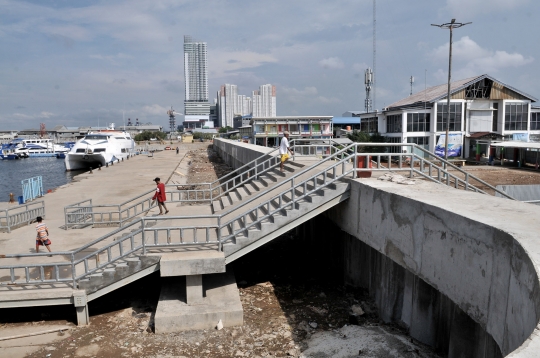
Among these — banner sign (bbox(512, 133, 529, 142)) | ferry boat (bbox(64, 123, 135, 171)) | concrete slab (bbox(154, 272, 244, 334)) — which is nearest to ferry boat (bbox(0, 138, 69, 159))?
ferry boat (bbox(64, 123, 135, 171))

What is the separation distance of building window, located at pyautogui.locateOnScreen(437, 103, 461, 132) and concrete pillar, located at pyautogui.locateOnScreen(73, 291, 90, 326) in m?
42.0

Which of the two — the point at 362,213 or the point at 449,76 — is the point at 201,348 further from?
the point at 449,76

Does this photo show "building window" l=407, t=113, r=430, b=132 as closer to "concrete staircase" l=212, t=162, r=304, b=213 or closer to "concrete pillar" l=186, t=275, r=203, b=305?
"concrete staircase" l=212, t=162, r=304, b=213

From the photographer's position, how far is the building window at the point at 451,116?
43781mm

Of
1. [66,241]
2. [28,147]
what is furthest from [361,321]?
[28,147]

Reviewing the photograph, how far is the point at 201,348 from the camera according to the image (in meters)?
8.07

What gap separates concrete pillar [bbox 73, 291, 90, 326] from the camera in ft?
28.8

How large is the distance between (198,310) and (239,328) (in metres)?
0.96

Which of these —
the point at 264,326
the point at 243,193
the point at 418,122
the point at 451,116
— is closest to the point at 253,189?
the point at 243,193

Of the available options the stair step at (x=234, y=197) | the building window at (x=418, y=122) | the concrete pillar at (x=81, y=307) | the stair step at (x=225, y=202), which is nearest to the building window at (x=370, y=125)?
the building window at (x=418, y=122)

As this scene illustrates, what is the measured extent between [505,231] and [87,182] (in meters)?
28.8

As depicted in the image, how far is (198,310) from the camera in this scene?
8.91m

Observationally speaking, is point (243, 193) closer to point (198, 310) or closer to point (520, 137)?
Answer: point (198, 310)

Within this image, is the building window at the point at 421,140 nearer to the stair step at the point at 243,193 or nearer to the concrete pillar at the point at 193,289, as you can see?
the stair step at the point at 243,193
